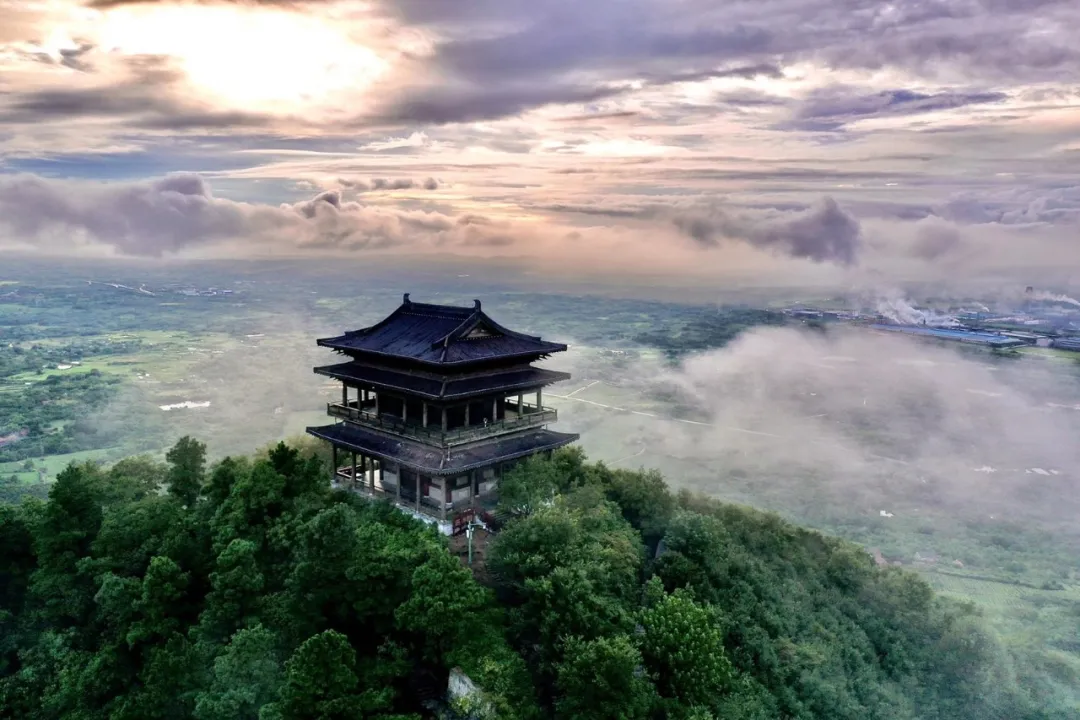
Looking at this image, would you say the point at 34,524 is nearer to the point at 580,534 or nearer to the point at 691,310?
the point at 580,534

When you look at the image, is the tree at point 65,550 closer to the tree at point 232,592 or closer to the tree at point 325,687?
the tree at point 232,592

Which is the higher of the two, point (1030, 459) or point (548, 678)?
point (548, 678)

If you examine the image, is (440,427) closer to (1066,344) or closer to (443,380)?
(443,380)

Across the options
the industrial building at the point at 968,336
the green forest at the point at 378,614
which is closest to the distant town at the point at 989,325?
the industrial building at the point at 968,336

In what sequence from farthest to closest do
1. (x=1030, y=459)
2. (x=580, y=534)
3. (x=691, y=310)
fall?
1. (x=691, y=310)
2. (x=1030, y=459)
3. (x=580, y=534)

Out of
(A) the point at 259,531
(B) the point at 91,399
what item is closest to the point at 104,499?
(A) the point at 259,531

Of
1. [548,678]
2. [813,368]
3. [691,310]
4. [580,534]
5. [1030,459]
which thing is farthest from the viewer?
[691,310]
